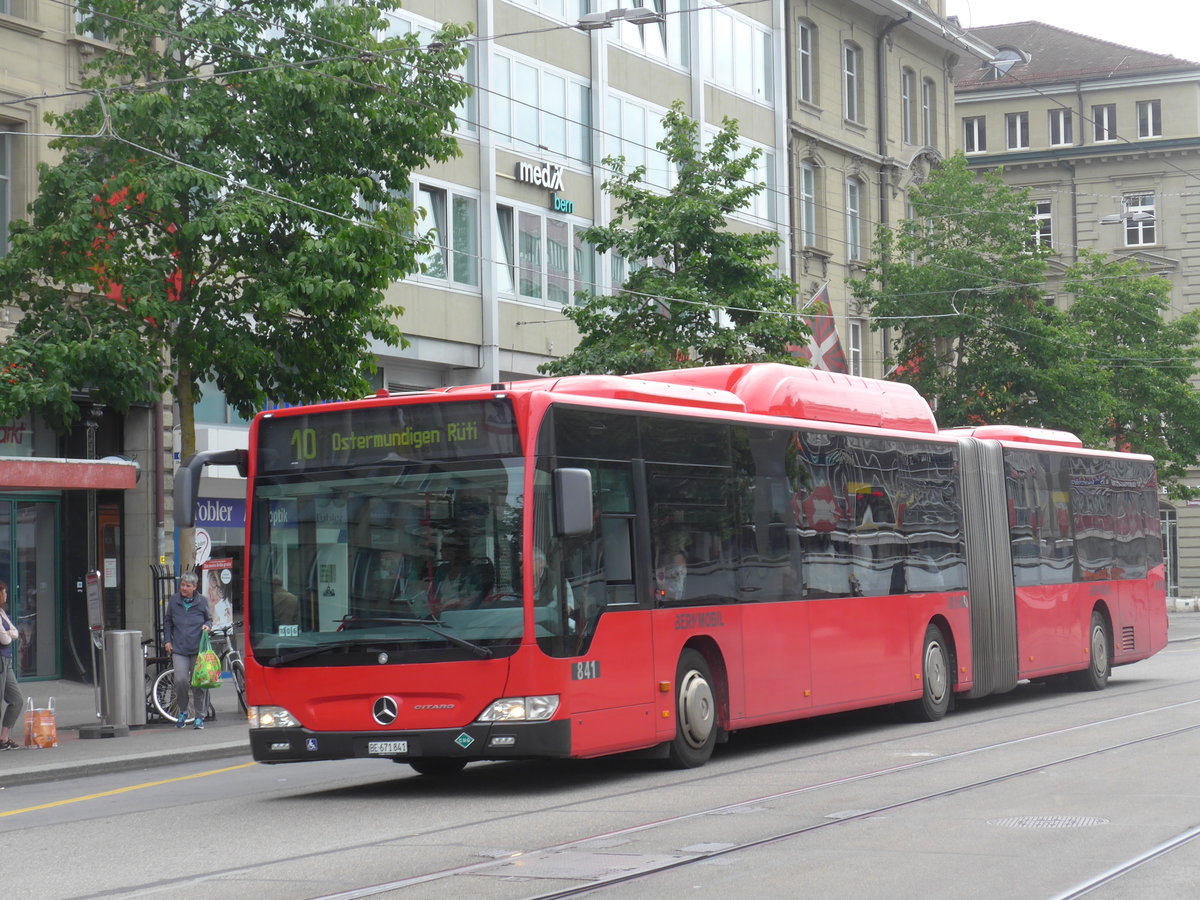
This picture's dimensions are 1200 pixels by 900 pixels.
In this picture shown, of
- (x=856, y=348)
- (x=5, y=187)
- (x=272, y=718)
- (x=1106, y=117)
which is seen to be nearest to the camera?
(x=272, y=718)

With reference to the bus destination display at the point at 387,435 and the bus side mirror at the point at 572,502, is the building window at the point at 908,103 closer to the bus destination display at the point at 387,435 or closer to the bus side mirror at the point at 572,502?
the bus destination display at the point at 387,435

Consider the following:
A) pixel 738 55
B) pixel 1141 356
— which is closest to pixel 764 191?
pixel 738 55

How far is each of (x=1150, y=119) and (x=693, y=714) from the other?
59723 mm

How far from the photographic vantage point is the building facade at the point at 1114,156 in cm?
6675

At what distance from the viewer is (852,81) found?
4594 centimetres

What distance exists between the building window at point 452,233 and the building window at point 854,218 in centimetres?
1537

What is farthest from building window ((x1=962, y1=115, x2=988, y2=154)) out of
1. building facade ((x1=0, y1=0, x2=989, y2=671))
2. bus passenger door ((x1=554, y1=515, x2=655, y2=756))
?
bus passenger door ((x1=554, y1=515, x2=655, y2=756))

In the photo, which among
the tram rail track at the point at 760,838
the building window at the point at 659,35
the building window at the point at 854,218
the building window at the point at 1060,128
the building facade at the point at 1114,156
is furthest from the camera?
the building window at the point at 1060,128

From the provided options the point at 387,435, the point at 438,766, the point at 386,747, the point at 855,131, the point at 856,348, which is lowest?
the point at 438,766

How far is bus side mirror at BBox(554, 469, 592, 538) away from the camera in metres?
11.7

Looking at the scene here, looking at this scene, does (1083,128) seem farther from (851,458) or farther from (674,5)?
(851,458)

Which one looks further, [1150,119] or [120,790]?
[1150,119]

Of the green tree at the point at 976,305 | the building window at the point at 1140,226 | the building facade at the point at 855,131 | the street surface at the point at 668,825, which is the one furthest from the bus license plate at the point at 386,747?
the building window at the point at 1140,226

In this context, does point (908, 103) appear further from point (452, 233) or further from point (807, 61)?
point (452, 233)
